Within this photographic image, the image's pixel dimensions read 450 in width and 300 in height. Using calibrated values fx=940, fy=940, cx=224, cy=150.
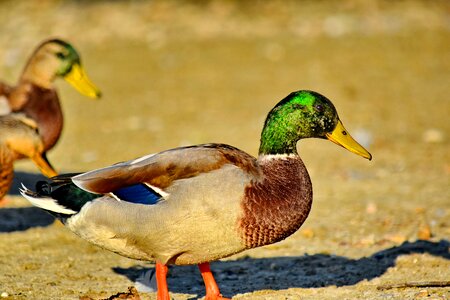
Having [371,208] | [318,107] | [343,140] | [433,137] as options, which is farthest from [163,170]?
[433,137]

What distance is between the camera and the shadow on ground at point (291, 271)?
5301mm

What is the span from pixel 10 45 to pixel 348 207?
8.22 m

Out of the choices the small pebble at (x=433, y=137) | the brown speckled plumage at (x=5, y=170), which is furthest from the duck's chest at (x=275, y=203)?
the small pebble at (x=433, y=137)

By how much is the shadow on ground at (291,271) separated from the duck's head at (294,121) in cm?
92

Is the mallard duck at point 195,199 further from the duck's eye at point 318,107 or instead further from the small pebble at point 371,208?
the small pebble at point 371,208

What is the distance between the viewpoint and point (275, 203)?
14.7ft

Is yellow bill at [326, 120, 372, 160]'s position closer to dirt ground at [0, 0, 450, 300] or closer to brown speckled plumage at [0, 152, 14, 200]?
dirt ground at [0, 0, 450, 300]

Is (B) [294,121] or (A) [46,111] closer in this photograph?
(B) [294,121]

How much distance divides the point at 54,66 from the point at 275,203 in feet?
12.1

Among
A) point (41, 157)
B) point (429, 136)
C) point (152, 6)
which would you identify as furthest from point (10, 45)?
point (41, 157)

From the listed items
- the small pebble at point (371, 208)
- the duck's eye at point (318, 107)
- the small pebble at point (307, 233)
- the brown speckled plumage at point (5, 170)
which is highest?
the brown speckled plumage at point (5, 170)

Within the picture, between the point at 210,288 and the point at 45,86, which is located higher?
the point at 45,86

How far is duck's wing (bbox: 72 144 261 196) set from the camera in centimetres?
450

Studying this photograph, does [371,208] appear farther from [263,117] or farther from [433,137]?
[263,117]
